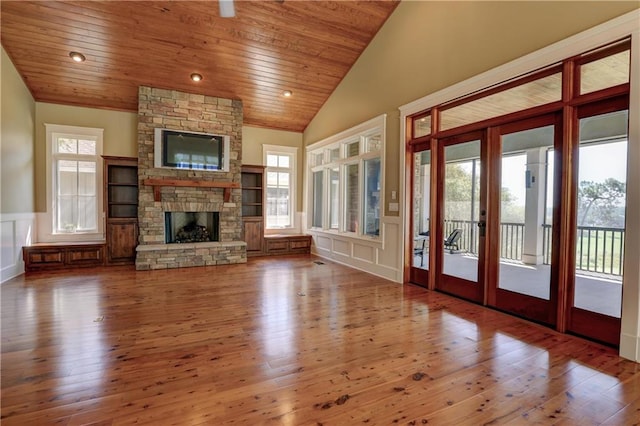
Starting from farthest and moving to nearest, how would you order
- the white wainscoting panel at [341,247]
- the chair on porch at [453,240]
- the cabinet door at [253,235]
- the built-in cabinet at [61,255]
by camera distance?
1. the cabinet door at [253,235]
2. the white wainscoting panel at [341,247]
3. the built-in cabinet at [61,255]
4. the chair on porch at [453,240]

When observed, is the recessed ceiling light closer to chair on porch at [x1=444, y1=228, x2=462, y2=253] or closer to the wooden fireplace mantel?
the wooden fireplace mantel

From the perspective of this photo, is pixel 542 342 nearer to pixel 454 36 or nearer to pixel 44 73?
pixel 454 36

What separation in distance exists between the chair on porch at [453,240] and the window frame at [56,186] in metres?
6.65

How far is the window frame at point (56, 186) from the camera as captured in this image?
6.15 meters

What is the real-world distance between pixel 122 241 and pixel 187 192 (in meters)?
1.56

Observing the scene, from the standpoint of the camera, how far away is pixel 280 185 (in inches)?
325

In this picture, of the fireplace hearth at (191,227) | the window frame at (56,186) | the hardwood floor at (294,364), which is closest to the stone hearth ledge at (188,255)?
the fireplace hearth at (191,227)

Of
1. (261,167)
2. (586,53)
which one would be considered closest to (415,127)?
(586,53)

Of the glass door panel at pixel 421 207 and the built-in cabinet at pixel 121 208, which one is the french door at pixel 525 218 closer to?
the glass door panel at pixel 421 207

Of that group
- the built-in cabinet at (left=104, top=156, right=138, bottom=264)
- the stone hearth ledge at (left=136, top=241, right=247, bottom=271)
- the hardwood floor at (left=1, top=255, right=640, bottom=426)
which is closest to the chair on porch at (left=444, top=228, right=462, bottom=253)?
the hardwood floor at (left=1, top=255, right=640, bottom=426)

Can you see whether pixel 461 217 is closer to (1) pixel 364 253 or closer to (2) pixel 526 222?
(2) pixel 526 222

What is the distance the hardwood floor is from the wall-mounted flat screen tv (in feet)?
9.85

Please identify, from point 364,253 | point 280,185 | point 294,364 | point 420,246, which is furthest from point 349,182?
point 294,364

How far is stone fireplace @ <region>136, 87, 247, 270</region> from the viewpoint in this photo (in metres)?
6.11
